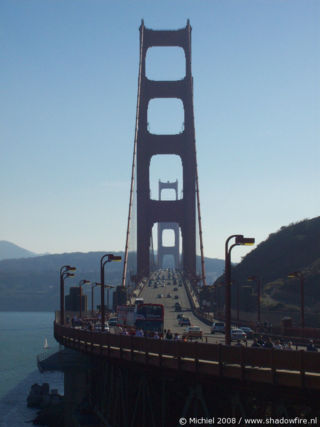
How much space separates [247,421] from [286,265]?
288ft

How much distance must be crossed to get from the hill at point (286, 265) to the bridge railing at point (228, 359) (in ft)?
168

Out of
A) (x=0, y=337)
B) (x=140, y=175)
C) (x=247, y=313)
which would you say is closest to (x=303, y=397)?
(x=247, y=313)

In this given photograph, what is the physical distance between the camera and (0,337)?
478ft

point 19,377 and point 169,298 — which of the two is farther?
point 169,298

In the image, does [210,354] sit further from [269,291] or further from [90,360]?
[269,291]

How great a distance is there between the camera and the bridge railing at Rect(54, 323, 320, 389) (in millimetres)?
17969

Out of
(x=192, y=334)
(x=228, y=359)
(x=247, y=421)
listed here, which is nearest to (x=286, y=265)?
(x=192, y=334)

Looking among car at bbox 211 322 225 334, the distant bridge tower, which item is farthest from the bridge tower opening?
car at bbox 211 322 225 334

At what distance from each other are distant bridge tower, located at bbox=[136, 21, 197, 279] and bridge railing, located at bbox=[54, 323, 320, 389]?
76923mm

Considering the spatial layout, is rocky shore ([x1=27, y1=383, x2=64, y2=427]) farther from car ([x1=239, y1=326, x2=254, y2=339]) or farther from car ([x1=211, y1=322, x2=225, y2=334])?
car ([x1=239, y1=326, x2=254, y2=339])

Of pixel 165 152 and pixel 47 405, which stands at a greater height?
pixel 165 152

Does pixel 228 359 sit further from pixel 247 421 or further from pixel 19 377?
pixel 19 377

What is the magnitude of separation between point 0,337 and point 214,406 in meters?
130

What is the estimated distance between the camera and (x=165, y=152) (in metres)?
106
